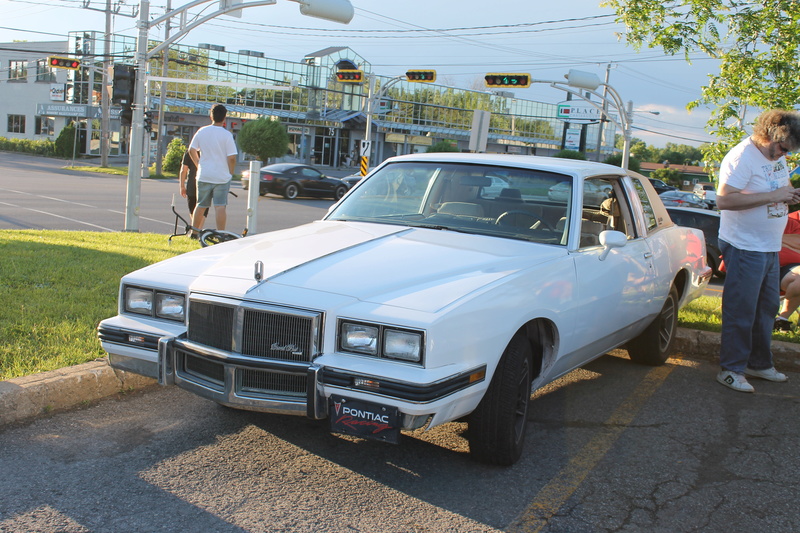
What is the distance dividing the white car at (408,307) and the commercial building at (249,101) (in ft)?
167

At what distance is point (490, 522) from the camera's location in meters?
3.23

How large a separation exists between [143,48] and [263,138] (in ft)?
112

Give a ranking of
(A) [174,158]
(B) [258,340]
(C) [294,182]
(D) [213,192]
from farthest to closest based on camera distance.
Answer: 1. (A) [174,158]
2. (C) [294,182]
3. (D) [213,192]
4. (B) [258,340]

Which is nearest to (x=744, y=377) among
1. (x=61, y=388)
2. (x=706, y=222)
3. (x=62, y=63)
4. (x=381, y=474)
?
(x=381, y=474)

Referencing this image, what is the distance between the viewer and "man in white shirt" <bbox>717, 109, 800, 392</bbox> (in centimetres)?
525

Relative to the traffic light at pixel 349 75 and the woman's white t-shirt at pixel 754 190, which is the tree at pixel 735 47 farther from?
the traffic light at pixel 349 75

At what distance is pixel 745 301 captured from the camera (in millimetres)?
5508

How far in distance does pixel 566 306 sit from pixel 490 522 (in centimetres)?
139

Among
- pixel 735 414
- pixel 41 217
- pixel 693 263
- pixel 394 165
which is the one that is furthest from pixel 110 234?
pixel 735 414

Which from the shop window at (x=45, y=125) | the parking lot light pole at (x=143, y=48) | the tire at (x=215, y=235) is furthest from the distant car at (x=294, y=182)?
the shop window at (x=45, y=125)

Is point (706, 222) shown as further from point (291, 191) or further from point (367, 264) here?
point (291, 191)

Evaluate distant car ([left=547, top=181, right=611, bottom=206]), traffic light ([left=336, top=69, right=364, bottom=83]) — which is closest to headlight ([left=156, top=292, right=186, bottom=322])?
distant car ([left=547, top=181, right=611, bottom=206])

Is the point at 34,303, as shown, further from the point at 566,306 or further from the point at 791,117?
the point at 791,117

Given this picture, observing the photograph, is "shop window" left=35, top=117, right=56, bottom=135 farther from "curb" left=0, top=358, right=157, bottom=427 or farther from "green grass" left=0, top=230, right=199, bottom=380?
"curb" left=0, top=358, right=157, bottom=427
